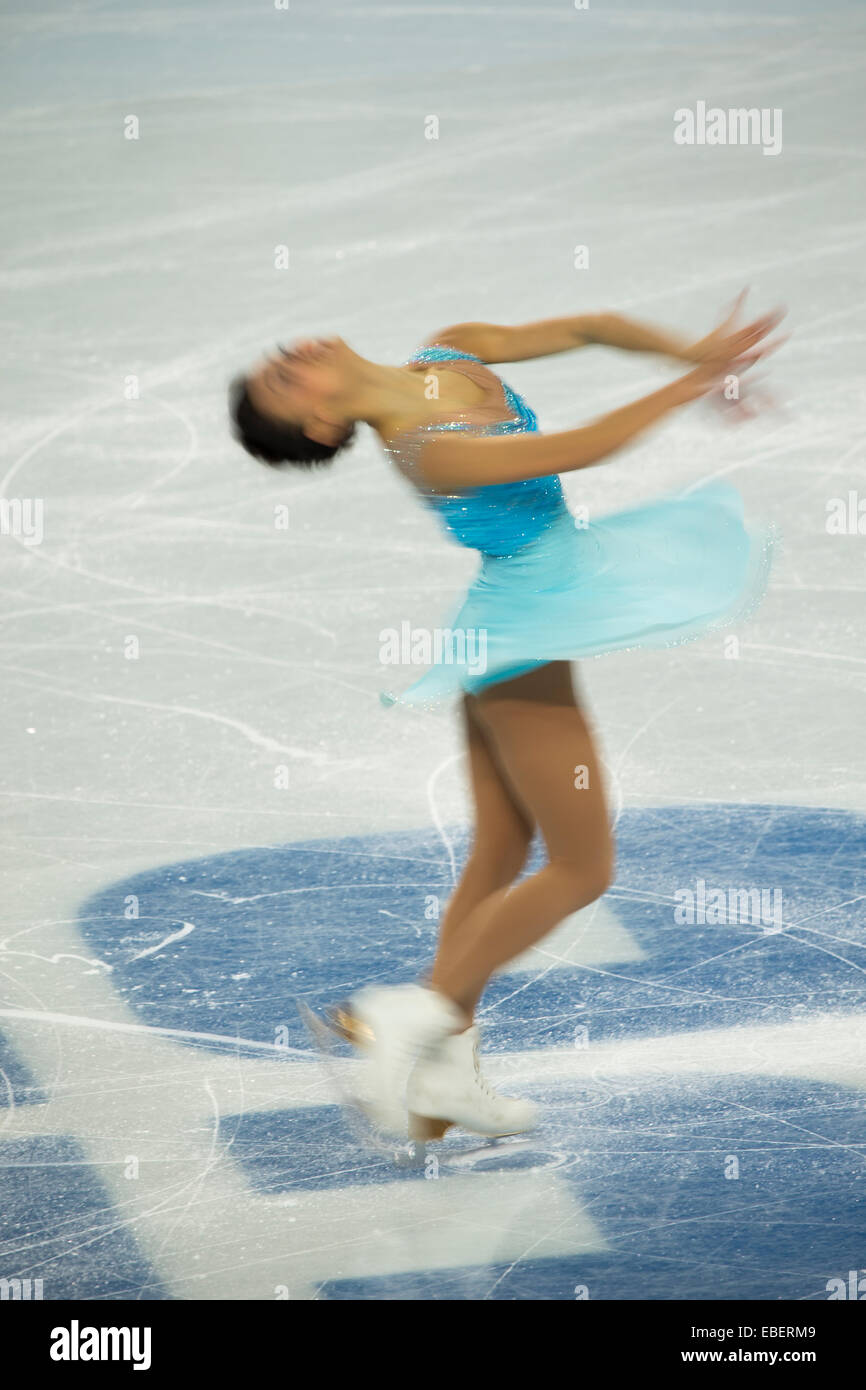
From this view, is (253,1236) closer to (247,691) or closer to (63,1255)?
(63,1255)

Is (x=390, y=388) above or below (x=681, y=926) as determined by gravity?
above

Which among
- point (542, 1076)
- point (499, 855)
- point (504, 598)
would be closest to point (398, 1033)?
point (499, 855)

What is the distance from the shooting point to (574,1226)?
2893 mm

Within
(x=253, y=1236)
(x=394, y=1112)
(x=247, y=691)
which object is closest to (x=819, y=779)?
(x=247, y=691)

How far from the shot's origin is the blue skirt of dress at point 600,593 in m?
2.96

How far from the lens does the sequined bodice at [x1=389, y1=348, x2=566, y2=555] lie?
2.95 metres

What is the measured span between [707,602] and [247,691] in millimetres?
2757

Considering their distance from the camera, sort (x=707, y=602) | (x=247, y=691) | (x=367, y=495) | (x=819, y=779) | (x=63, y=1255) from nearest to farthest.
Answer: (x=63, y=1255) < (x=707, y=602) < (x=819, y=779) < (x=247, y=691) < (x=367, y=495)

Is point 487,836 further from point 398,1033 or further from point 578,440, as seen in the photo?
point 578,440

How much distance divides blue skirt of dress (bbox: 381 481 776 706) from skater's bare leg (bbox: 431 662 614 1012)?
56mm

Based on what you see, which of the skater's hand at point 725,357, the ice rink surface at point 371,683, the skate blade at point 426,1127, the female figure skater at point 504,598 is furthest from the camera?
the skate blade at point 426,1127

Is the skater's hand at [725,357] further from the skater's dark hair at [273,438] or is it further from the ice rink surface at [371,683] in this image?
the ice rink surface at [371,683]

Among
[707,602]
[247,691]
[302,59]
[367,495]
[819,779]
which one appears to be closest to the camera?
[707,602]

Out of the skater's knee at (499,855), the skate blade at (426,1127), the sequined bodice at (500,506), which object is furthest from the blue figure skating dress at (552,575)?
the skate blade at (426,1127)
